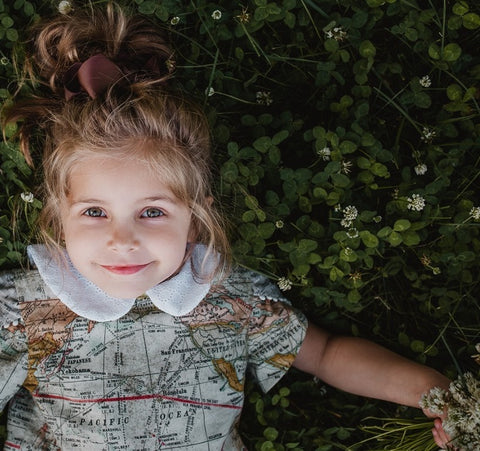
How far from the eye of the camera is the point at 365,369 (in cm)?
296

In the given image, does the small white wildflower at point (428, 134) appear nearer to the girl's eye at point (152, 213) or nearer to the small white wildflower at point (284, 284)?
the small white wildflower at point (284, 284)

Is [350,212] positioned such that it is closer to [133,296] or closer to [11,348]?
A: [133,296]

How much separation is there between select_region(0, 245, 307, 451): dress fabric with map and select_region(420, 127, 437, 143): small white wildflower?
1.21 m

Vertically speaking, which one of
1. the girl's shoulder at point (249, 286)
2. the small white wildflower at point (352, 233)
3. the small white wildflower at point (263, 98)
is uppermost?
the small white wildflower at point (263, 98)

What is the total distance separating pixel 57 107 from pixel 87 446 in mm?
1548

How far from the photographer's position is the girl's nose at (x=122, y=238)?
93.9 inches

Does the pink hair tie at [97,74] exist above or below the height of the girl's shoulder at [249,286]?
above

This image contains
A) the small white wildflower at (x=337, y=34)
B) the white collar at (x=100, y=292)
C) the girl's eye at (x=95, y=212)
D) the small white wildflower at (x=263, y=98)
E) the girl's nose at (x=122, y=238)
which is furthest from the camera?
the small white wildflower at (x=263, y=98)

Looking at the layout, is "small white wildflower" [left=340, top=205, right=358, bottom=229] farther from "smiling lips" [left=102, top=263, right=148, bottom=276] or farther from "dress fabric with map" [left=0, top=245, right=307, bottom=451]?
"smiling lips" [left=102, top=263, right=148, bottom=276]

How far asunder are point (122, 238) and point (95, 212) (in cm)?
21

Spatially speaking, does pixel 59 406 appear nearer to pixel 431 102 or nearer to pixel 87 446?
pixel 87 446

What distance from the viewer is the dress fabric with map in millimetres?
2814

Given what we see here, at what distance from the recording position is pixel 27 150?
2.86m

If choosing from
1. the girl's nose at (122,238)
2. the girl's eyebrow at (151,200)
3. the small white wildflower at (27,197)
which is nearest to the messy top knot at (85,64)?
the small white wildflower at (27,197)
